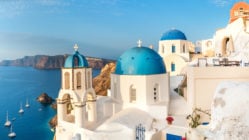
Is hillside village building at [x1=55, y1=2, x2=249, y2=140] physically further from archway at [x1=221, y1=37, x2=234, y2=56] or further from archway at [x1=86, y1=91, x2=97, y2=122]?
archway at [x1=221, y1=37, x2=234, y2=56]

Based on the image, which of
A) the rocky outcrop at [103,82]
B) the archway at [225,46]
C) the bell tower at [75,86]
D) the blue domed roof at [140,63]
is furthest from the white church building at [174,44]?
the bell tower at [75,86]

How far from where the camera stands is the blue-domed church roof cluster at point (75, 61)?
14680 mm

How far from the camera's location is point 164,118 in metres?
15.2

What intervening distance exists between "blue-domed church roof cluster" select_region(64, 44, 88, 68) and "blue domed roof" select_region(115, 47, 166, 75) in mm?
2826

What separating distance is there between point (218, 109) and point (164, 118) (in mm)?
11560

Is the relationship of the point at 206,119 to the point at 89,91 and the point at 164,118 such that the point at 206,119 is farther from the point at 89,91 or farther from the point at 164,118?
the point at 89,91

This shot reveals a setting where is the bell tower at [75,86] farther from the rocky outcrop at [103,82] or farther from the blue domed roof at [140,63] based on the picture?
the rocky outcrop at [103,82]

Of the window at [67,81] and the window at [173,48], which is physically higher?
the window at [173,48]

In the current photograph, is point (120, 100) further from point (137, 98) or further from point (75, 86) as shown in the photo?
point (75, 86)

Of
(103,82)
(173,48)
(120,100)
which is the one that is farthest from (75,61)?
(103,82)

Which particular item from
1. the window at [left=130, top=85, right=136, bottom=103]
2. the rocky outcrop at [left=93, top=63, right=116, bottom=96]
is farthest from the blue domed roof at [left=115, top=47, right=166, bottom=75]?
the rocky outcrop at [left=93, top=63, right=116, bottom=96]

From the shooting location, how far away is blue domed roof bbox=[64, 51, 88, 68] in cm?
1467

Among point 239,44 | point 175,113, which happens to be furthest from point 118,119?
point 239,44

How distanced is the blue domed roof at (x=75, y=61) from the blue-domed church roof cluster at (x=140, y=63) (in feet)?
9.27
